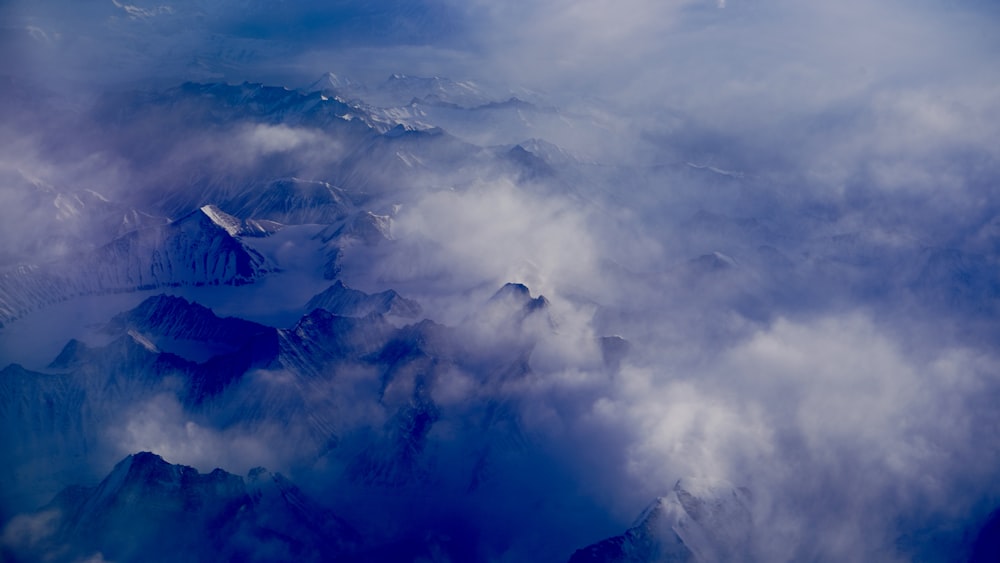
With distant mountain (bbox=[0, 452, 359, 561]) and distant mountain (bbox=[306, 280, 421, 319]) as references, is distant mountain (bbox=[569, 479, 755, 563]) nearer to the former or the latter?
distant mountain (bbox=[0, 452, 359, 561])

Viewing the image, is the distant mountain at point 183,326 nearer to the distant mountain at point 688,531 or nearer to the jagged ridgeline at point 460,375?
the jagged ridgeline at point 460,375

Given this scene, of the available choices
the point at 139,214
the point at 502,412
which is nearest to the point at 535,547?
the point at 502,412

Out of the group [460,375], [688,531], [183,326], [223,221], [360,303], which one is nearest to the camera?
[688,531]

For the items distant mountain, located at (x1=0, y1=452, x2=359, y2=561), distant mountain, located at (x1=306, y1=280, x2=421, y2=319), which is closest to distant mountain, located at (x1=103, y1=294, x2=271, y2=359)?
distant mountain, located at (x1=306, y1=280, x2=421, y2=319)

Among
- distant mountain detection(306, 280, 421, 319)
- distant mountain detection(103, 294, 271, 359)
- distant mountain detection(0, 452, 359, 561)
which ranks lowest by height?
distant mountain detection(306, 280, 421, 319)

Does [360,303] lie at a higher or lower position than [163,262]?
lower

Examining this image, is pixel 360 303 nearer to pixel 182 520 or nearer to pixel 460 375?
pixel 460 375

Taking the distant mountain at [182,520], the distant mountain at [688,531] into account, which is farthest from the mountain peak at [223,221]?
the distant mountain at [688,531]

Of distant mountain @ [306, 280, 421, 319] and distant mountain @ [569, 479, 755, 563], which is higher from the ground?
distant mountain @ [569, 479, 755, 563]

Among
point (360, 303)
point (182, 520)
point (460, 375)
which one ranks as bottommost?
point (360, 303)

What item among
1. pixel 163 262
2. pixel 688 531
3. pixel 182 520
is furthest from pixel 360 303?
pixel 688 531

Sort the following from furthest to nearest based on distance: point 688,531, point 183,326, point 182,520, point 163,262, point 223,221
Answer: point 223,221 < point 163,262 < point 183,326 < point 688,531 < point 182,520
